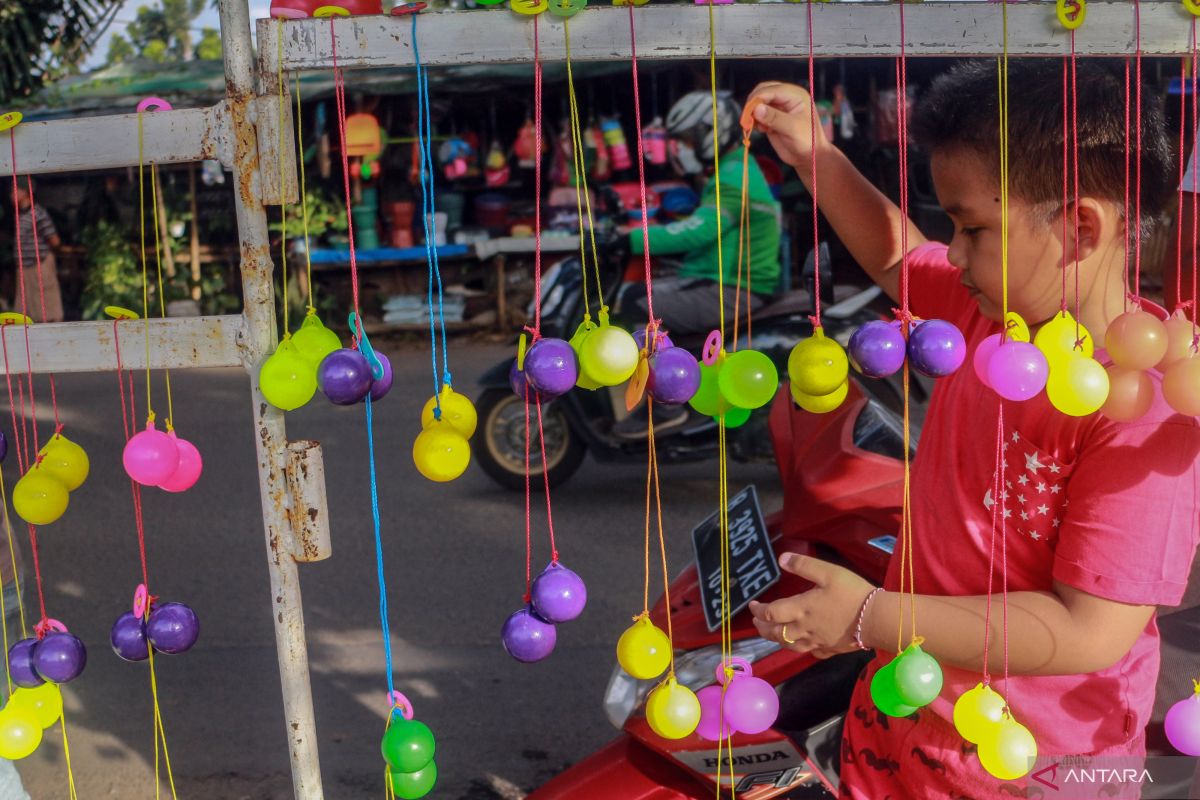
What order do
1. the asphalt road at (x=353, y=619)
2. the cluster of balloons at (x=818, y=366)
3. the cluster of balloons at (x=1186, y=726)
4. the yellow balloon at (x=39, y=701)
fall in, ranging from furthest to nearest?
1. the asphalt road at (x=353, y=619)
2. the yellow balloon at (x=39, y=701)
3. the cluster of balloons at (x=1186, y=726)
4. the cluster of balloons at (x=818, y=366)

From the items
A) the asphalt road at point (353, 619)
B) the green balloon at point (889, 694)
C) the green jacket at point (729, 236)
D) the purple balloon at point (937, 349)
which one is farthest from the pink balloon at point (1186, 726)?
the green jacket at point (729, 236)

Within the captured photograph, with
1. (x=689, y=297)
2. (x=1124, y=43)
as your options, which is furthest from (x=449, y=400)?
(x=689, y=297)

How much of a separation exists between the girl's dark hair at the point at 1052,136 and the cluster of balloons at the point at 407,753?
3.44 feet

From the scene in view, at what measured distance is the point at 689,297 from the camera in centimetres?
514

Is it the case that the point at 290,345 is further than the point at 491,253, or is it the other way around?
the point at 491,253

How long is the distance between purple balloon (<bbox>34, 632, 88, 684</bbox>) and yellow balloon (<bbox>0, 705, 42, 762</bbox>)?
68 millimetres

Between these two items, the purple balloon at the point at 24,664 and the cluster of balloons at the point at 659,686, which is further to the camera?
the purple balloon at the point at 24,664

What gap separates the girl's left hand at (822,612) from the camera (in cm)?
153

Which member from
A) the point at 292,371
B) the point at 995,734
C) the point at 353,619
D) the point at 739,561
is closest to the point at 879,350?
the point at 995,734

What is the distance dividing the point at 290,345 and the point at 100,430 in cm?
660

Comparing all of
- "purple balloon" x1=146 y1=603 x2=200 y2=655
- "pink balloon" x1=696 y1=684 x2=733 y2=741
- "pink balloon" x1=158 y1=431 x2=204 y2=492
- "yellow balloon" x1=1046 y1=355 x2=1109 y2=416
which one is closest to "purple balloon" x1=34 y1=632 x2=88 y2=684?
"purple balloon" x1=146 y1=603 x2=200 y2=655

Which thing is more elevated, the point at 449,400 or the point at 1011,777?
the point at 449,400

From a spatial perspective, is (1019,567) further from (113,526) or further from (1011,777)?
(113,526)

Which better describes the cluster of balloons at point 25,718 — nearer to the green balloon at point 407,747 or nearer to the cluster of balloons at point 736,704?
the green balloon at point 407,747
